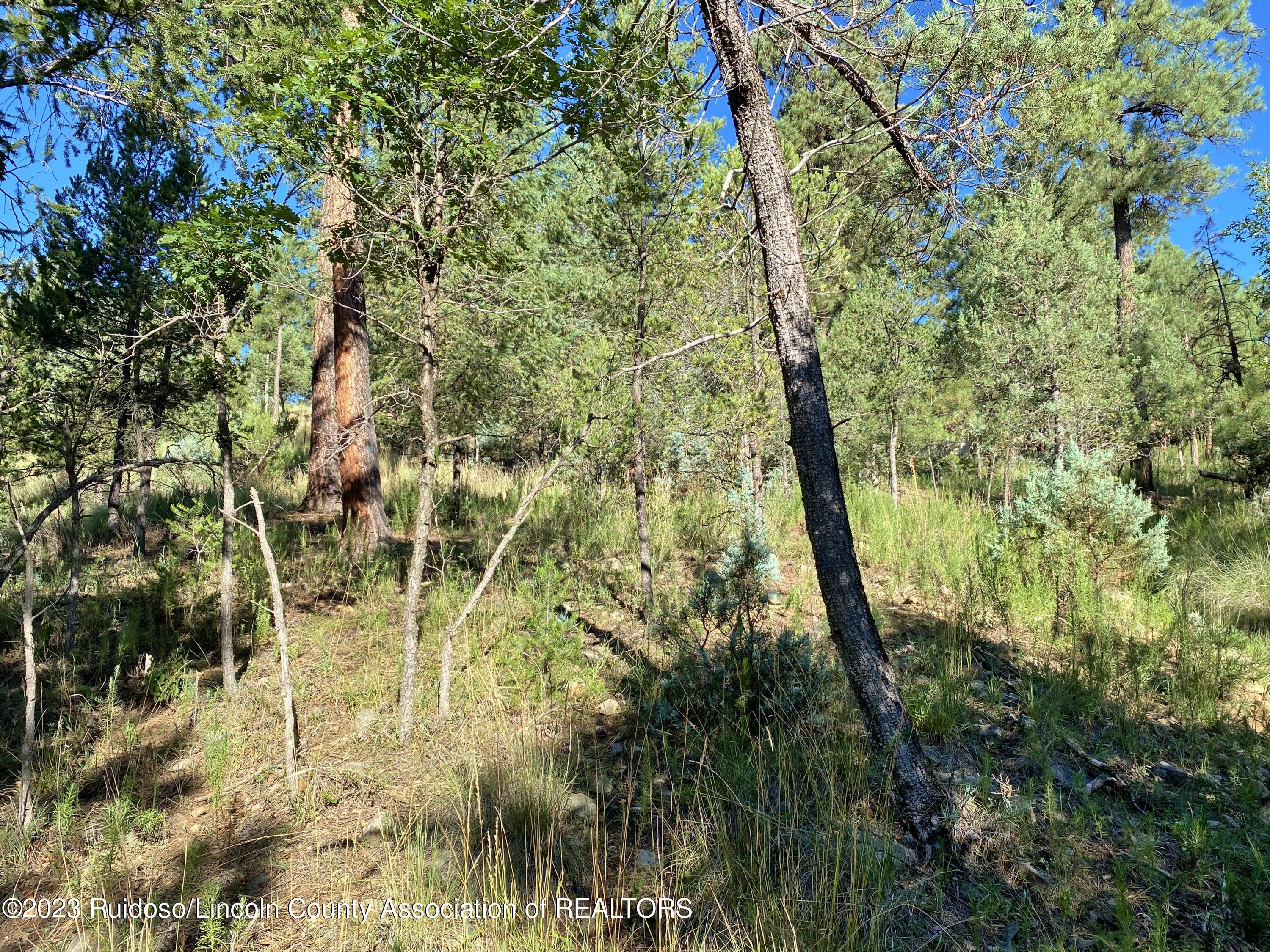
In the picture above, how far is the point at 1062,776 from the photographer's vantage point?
3344 millimetres

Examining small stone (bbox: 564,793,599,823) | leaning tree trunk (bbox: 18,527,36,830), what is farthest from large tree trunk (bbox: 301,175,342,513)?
small stone (bbox: 564,793,599,823)

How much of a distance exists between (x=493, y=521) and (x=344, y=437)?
2.10 metres

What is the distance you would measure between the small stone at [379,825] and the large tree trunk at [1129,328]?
40.1 ft

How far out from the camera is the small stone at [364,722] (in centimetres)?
377

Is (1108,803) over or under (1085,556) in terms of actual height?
under

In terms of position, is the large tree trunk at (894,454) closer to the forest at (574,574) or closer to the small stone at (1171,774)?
the forest at (574,574)

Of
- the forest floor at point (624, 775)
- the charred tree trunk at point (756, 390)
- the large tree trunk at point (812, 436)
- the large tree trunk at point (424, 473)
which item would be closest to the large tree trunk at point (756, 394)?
A: the charred tree trunk at point (756, 390)

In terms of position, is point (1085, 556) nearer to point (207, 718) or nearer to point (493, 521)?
point (493, 521)

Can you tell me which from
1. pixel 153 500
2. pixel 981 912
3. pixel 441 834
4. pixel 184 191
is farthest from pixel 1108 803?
pixel 153 500

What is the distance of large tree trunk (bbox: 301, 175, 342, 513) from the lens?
710 centimetres

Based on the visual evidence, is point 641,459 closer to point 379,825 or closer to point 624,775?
point 624,775

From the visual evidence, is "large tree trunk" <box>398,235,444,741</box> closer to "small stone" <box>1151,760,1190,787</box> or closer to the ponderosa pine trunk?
the ponderosa pine trunk

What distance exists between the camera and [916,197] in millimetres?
4184

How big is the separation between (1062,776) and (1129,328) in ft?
36.7
